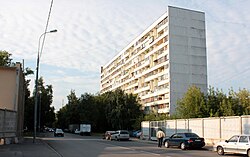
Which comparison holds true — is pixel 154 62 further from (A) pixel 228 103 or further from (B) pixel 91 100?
(A) pixel 228 103

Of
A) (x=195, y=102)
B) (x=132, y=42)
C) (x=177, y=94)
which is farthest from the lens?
(x=132, y=42)

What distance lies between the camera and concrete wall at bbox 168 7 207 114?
76750mm

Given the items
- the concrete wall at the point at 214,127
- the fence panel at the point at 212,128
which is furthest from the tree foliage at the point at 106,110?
the fence panel at the point at 212,128

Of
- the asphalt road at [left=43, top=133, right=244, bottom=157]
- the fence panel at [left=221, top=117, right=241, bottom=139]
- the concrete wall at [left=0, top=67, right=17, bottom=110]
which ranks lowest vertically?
the asphalt road at [left=43, top=133, right=244, bottom=157]

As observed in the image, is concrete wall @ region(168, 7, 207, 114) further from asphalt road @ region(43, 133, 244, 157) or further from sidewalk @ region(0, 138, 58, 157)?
sidewalk @ region(0, 138, 58, 157)

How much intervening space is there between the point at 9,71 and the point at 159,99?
159ft

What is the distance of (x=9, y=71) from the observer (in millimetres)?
36438

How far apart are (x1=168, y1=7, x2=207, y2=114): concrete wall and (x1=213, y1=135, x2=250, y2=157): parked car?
5333 centimetres

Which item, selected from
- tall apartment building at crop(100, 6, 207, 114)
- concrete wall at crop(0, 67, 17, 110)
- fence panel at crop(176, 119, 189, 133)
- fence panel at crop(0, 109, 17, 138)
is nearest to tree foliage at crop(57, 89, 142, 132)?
tall apartment building at crop(100, 6, 207, 114)

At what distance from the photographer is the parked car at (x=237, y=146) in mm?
20484

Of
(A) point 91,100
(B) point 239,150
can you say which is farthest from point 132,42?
(B) point 239,150

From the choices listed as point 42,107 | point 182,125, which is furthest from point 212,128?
point 42,107

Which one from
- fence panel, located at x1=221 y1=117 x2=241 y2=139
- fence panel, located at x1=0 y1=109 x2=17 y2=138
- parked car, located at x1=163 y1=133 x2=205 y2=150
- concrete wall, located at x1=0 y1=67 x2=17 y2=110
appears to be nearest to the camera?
parked car, located at x1=163 y1=133 x2=205 y2=150

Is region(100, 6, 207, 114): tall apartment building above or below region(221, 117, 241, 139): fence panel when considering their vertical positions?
above
